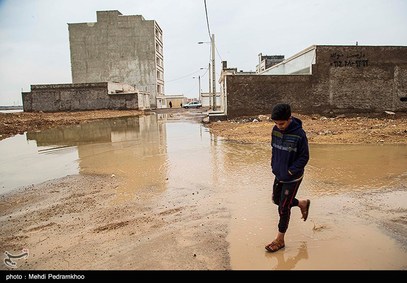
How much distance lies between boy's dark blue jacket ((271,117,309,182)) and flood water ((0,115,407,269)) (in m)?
A: 0.83

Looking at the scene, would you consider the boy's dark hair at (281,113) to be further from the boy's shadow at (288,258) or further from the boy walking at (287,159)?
the boy's shadow at (288,258)

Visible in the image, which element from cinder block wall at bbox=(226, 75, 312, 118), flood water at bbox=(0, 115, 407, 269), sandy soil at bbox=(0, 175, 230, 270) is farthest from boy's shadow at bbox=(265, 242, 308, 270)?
cinder block wall at bbox=(226, 75, 312, 118)

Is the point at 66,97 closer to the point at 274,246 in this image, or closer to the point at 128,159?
the point at 128,159

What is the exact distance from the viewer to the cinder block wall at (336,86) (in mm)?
18969

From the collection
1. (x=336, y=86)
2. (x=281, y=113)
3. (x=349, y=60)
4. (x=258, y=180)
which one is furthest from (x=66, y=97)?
(x=281, y=113)

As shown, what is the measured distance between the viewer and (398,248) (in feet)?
9.69

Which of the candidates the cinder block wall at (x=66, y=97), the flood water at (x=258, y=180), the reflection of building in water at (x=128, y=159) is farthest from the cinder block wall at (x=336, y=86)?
the cinder block wall at (x=66, y=97)

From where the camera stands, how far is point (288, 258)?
9.29 ft

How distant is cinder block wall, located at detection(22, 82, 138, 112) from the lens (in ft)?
105

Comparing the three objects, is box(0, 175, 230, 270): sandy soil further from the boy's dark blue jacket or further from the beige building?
the beige building

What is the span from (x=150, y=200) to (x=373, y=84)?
2000cm

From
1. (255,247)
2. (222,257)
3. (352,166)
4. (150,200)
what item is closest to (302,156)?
(255,247)

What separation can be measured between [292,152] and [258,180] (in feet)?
9.15
